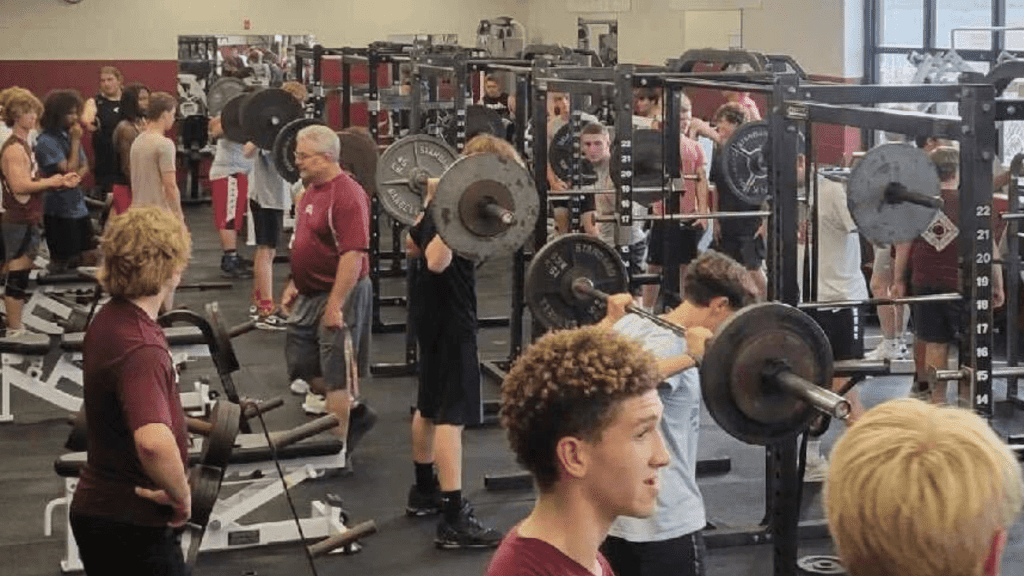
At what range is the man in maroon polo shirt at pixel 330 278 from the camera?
18.4ft

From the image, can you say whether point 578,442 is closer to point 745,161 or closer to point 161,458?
point 161,458

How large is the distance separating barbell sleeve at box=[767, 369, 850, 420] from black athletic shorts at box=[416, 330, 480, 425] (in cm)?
174

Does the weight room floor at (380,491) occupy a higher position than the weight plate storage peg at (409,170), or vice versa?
the weight plate storage peg at (409,170)

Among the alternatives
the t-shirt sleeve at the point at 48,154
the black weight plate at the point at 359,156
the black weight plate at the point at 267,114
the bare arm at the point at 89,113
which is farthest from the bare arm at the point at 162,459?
the bare arm at the point at 89,113

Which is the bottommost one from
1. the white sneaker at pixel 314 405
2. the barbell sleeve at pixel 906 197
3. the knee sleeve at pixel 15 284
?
the white sneaker at pixel 314 405

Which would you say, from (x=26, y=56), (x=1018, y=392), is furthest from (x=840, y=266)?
(x=26, y=56)

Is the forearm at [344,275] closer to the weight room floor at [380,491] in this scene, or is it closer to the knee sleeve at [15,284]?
the weight room floor at [380,491]

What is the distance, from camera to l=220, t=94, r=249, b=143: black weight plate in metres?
9.59

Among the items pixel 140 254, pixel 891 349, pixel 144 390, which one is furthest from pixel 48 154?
pixel 144 390

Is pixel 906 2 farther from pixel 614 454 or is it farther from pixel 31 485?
pixel 614 454

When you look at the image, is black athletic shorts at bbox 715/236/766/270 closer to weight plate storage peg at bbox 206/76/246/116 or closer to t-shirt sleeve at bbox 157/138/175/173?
t-shirt sleeve at bbox 157/138/175/173

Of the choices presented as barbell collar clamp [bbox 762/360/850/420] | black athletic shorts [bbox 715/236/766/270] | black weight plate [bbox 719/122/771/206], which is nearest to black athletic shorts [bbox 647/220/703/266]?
black athletic shorts [bbox 715/236/766/270]

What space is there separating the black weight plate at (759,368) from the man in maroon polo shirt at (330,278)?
2434 mm

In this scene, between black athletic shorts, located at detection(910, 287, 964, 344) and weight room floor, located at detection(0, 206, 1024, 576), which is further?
black athletic shorts, located at detection(910, 287, 964, 344)
